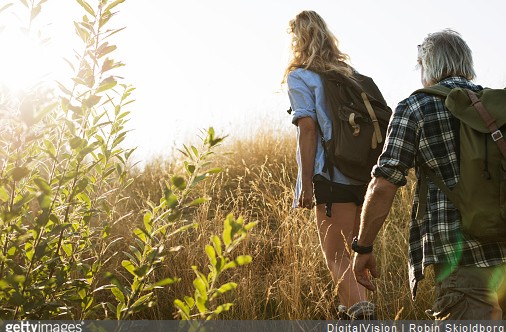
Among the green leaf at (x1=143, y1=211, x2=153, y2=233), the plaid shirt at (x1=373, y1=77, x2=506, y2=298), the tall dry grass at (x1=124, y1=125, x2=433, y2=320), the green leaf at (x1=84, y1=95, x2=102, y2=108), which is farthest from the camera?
the tall dry grass at (x1=124, y1=125, x2=433, y2=320)

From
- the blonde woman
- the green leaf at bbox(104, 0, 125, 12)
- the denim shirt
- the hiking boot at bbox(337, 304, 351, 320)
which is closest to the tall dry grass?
the hiking boot at bbox(337, 304, 351, 320)

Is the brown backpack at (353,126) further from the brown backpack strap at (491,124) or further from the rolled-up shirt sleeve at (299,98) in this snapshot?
the brown backpack strap at (491,124)

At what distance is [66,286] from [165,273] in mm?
2336

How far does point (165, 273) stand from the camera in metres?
4.80

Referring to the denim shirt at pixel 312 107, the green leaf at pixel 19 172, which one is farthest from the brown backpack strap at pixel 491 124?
the green leaf at pixel 19 172

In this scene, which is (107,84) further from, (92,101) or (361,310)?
(361,310)

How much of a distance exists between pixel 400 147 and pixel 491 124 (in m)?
0.35

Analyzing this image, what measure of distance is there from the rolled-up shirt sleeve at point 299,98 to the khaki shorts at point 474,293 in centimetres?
138

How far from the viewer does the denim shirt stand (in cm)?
358

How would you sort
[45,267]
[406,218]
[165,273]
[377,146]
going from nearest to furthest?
[45,267] < [377,146] < [165,273] < [406,218]

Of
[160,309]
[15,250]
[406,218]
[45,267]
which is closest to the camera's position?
[15,250]

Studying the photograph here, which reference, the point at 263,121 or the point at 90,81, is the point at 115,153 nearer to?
the point at 90,81

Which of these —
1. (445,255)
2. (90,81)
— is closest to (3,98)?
(90,81)

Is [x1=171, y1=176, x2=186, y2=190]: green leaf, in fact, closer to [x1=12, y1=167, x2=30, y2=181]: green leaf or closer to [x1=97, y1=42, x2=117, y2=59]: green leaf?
[x1=12, y1=167, x2=30, y2=181]: green leaf
